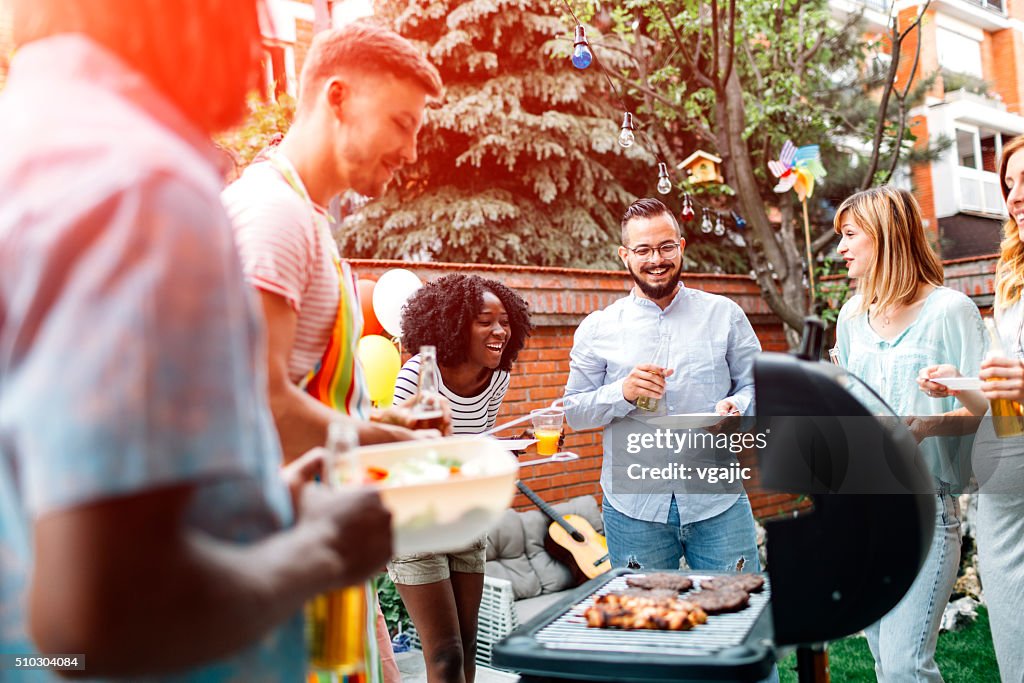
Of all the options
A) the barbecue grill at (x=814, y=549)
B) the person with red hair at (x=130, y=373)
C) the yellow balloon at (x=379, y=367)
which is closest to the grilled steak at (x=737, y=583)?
the barbecue grill at (x=814, y=549)

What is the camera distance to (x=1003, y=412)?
215 cm

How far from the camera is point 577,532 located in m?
5.39

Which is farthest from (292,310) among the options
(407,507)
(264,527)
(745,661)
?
(745,661)

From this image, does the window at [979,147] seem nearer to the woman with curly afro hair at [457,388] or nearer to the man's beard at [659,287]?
the man's beard at [659,287]

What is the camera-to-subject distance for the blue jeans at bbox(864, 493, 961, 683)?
7.87 ft

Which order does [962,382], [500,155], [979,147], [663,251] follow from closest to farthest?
1. [962,382]
2. [663,251]
3. [500,155]
4. [979,147]

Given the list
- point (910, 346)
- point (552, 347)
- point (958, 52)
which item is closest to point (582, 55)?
point (552, 347)

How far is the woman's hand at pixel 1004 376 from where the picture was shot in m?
1.99

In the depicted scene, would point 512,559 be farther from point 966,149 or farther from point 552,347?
point 966,149

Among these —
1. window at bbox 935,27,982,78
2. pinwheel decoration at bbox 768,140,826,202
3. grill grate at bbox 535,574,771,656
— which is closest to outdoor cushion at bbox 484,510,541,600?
pinwheel decoration at bbox 768,140,826,202

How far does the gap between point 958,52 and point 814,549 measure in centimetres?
1925

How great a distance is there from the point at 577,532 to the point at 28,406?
4989mm

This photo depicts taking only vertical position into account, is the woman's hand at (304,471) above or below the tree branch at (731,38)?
below

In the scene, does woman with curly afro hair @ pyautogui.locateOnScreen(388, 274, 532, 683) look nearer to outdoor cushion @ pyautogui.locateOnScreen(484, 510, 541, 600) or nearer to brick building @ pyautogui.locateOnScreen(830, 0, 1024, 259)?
outdoor cushion @ pyautogui.locateOnScreen(484, 510, 541, 600)
